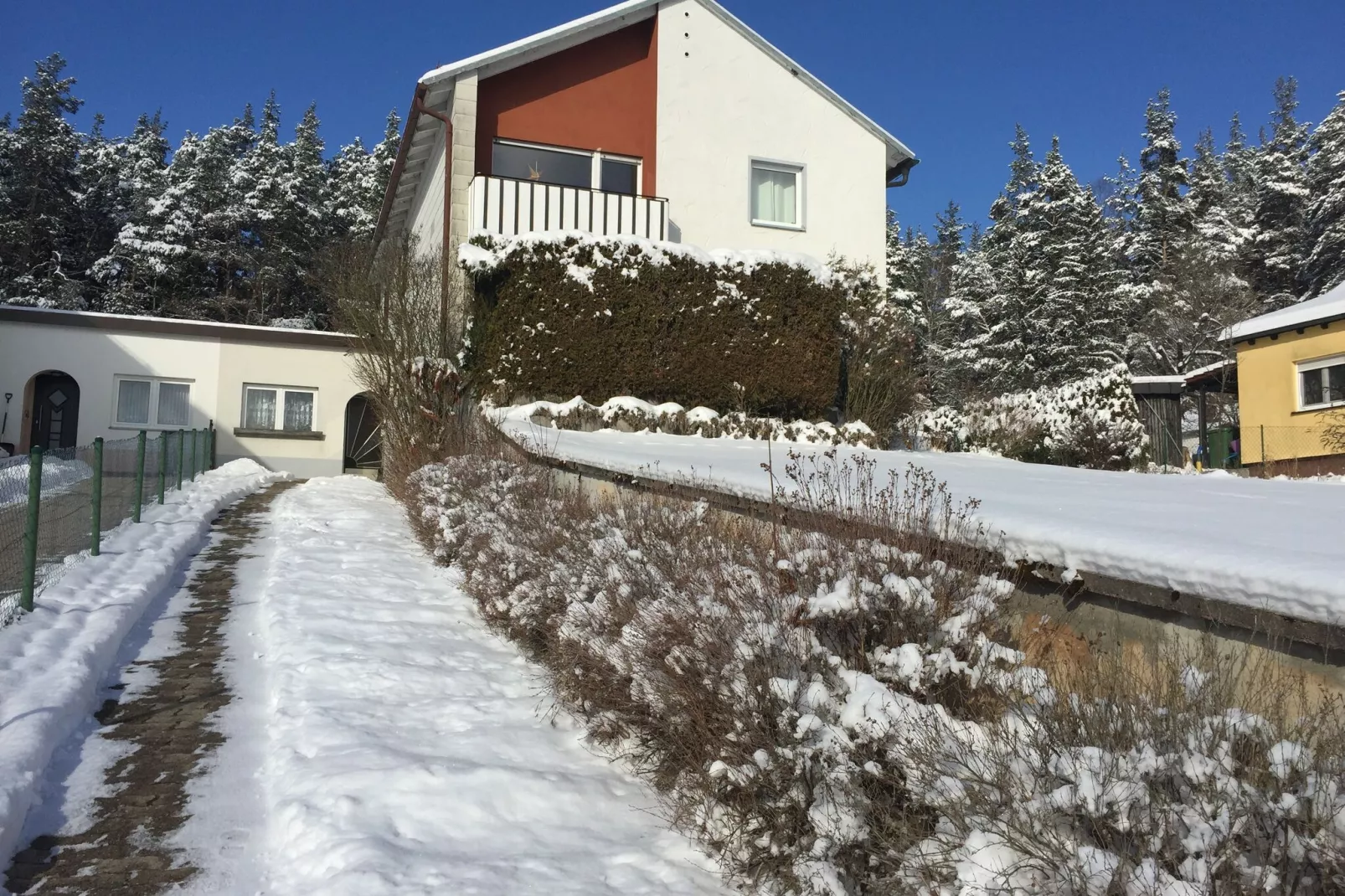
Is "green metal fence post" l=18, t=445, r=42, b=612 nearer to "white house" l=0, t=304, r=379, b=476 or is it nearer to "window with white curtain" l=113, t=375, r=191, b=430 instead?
"white house" l=0, t=304, r=379, b=476

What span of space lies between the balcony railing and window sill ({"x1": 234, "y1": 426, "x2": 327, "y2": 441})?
366 inches

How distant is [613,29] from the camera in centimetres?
1588

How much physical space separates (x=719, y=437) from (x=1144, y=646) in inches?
354

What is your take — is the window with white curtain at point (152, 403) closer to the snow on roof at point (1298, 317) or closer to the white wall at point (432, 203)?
the white wall at point (432, 203)

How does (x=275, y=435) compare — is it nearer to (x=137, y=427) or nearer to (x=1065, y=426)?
(x=137, y=427)

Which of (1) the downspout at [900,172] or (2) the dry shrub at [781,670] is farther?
(1) the downspout at [900,172]

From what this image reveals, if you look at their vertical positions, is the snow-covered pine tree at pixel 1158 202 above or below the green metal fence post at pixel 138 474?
above

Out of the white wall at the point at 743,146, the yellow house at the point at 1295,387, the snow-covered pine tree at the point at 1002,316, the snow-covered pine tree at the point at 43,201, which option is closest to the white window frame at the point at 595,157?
the white wall at the point at 743,146

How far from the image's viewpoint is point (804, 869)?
8.61 feet

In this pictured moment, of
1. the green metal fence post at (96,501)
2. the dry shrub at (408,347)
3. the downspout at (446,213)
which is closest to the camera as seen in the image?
the green metal fence post at (96,501)

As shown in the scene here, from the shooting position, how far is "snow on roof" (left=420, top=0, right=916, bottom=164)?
14203 mm

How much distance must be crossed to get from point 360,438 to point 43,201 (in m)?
24.9

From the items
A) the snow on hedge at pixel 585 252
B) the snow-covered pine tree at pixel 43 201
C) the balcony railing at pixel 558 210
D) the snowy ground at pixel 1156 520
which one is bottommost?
the snowy ground at pixel 1156 520

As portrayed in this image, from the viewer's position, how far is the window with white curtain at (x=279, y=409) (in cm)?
2039
